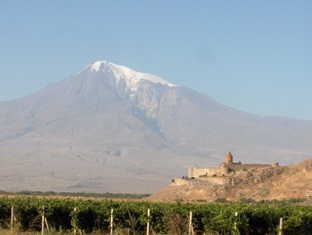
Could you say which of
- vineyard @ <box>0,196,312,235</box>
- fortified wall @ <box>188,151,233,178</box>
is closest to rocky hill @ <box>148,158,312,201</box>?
fortified wall @ <box>188,151,233,178</box>

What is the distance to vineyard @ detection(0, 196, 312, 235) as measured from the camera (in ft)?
79.3

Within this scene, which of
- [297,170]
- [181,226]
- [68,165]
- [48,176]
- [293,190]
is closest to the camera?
[181,226]

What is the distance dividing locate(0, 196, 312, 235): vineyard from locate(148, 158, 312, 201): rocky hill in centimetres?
2768

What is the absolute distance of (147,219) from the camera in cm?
2466

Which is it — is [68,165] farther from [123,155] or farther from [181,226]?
[181,226]

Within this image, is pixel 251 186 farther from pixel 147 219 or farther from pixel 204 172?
pixel 147 219

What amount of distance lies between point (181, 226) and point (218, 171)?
42.7m

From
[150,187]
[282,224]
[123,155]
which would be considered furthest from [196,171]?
[123,155]

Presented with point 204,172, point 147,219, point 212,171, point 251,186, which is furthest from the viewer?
point 204,172

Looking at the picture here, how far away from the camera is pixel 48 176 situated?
483 feet

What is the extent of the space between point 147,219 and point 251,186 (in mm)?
35459

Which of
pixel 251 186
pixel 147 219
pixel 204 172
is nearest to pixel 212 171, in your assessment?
pixel 204 172

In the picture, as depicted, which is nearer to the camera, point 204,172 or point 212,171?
point 212,171

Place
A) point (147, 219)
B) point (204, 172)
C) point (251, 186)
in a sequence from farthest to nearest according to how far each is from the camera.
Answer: point (204, 172)
point (251, 186)
point (147, 219)
